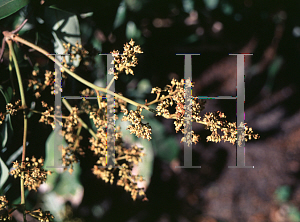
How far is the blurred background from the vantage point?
2.97 feet

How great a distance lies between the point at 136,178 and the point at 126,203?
1.09 ft

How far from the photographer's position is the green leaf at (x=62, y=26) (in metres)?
0.87

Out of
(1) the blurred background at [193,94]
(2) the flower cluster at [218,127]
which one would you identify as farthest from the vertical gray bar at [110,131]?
(2) the flower cluster at [218,127]

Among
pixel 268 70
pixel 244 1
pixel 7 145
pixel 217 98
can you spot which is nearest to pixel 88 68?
pixel 7 145

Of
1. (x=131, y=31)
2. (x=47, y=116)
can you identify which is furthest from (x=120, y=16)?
(x=47, y=116)

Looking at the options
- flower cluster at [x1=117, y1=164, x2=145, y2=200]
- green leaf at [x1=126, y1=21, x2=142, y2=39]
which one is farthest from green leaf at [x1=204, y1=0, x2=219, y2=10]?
flower cluster at [x1=117, y1=164, x2=145, y2=200]

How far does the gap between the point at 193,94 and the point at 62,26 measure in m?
0.60

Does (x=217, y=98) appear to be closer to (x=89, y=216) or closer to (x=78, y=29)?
(x=78, y=29)

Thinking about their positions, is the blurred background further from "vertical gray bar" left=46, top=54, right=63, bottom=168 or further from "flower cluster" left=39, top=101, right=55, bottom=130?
"flower cluster" left=39, top=101, right=55, bottom=130

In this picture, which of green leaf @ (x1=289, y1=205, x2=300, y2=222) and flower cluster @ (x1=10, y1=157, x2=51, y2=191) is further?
green leaf @ (x1=289, y1=205, x2=300, y2=222)

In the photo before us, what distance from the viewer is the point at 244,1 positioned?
1.00 meters

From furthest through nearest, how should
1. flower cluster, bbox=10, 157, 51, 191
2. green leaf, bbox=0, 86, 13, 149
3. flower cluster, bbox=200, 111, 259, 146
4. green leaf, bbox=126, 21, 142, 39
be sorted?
green leaf, bbox=126, 21, 142, 39
green leaf, bbox=0, 86, 13, 149
flower cluster, bbox=10, 157, 51, 191
flower cluster, bbox=200, 111, 259, 146

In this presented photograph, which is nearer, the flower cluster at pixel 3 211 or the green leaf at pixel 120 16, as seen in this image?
the flower cluster at pixel 3 211

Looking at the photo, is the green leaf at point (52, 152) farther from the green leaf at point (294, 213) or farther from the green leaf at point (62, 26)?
the green leaf at point (294, 213)
